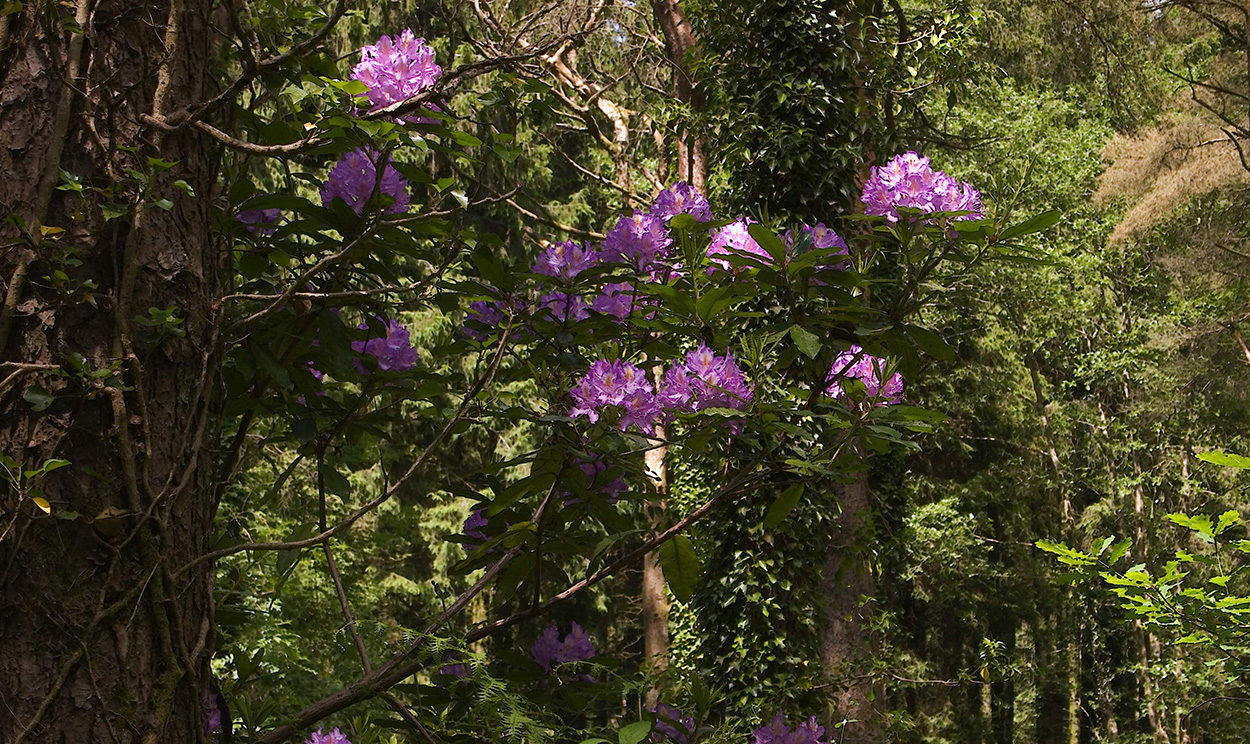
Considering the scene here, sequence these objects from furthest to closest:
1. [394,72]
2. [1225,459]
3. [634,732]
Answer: [1225,459]
[394,72]
[634,732]

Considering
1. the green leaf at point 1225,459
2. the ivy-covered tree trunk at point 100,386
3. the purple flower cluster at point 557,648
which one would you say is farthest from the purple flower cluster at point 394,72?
the green leaf at point 1225,459

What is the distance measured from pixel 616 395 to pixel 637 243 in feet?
1.21

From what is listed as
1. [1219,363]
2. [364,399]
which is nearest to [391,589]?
[1219,363]

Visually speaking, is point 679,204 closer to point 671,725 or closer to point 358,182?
point 358,182

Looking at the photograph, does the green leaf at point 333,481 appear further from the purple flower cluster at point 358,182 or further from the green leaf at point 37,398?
the green leaf at point 37,398

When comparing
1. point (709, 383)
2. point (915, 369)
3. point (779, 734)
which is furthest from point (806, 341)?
point (779, 734)

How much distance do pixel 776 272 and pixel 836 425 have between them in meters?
0.27

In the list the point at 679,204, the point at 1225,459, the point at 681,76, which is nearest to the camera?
the point at 679,204

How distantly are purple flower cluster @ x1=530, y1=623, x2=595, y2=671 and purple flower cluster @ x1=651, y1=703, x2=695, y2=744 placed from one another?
178 mm

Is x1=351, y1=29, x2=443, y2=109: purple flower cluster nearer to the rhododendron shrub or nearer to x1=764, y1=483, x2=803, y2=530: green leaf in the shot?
the rhododendron shrub

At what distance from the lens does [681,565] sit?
186 cm

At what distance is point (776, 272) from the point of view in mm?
1825

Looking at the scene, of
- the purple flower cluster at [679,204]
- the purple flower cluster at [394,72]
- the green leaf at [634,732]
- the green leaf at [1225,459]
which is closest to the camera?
the green leaf at [634,732]

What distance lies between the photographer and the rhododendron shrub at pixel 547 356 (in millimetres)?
1648
